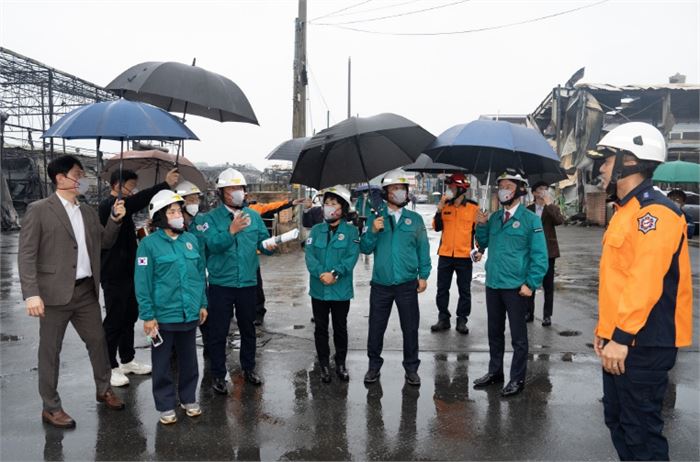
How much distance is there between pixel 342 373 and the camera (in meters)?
4.80

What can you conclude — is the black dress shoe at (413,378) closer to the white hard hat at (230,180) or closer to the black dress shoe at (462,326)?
the black dress shoe at (462,326)

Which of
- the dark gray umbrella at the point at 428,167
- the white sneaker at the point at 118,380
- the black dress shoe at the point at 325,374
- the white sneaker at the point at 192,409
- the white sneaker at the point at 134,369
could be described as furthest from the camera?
the dark gray umbrella at the point at 428,167

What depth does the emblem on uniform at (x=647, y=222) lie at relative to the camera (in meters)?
2.57

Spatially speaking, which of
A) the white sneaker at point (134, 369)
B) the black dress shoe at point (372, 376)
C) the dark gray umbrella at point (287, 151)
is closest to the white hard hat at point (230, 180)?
the white sneaker at point (134, 369)

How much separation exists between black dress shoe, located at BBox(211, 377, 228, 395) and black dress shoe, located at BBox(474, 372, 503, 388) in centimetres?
222

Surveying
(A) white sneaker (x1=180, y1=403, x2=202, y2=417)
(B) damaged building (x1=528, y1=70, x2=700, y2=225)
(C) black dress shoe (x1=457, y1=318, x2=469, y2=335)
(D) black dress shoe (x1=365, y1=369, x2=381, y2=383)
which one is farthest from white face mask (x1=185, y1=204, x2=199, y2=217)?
(B) damaged building (x1=528, y1=70, x2=700, y2=225)

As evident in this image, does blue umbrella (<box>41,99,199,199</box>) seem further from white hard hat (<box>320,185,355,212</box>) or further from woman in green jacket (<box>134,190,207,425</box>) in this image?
white hard hat (<box>320,185,355,212</box>)

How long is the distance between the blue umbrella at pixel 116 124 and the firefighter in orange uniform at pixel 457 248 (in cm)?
350

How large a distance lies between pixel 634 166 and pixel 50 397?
426cm

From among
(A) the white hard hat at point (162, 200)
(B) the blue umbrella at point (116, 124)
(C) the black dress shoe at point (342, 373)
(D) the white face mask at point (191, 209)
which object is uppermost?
(B) the blue umbrella at point (116, 124)

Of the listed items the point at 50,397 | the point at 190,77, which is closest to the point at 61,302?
the point at 50,397

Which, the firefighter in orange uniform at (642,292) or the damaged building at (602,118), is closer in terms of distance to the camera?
the firefighter in orange uniform at (642,292)

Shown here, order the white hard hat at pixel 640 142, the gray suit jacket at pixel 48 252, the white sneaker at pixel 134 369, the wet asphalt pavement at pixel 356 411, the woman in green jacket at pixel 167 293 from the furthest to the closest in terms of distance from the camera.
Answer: the white sneaker at pixel 134 369, the woman in green jacket at pixel 167 293, the gray suit jacket at pixel 48 252, the wet asphalt pavement at pixel 356 411, the white hard hat at pixel 640 142

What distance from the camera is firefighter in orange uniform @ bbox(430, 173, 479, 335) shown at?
21.2 ft
